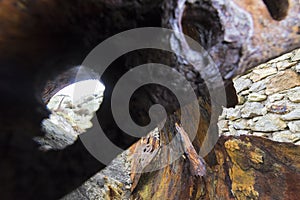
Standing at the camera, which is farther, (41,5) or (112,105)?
(112,105)

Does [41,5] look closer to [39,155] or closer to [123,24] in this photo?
[123,24]

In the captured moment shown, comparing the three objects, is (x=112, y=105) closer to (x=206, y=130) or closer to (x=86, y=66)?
(x=86, y=66)

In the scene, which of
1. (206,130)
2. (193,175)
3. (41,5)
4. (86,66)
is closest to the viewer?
(41,5)

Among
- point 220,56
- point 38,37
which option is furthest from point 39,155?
point 220,56

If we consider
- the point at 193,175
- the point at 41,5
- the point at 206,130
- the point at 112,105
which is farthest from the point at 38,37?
the point at 193,175

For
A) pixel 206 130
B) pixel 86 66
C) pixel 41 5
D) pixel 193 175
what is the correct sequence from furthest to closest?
pixel 193 175, pixel 206 130, pixel 86 66, pixel 41 5

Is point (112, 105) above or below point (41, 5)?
below

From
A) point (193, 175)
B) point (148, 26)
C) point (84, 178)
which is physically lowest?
point (193, 175)
